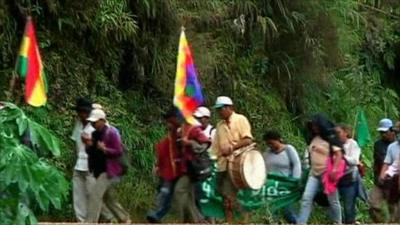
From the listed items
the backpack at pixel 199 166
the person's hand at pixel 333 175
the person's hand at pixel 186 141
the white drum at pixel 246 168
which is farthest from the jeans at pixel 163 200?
the person's hand at pixel 333 175

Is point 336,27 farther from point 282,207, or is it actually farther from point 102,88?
point 282,207

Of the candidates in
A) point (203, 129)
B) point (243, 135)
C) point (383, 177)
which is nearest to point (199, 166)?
point (203, 129)

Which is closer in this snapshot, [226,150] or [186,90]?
[226,150]

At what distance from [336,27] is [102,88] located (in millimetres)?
5613

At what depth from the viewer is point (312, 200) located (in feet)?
44.4

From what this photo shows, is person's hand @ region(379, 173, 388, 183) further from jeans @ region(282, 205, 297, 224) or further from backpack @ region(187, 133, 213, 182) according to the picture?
backpack @ region(187, 133, 213, 182)

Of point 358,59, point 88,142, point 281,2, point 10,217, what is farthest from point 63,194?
point 358,59

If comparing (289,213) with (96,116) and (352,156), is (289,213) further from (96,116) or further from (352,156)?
(96,116)

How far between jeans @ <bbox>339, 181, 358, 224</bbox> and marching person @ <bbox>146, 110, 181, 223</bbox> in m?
1.98

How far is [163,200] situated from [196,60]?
19.6 ft

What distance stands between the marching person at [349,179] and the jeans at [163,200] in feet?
6.48

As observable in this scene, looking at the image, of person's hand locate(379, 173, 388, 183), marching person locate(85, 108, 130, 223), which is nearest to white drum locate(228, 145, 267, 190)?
marching person locate(85, 108, 130, 223)

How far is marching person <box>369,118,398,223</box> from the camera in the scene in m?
14.1

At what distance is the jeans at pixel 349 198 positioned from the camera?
13523 millimetres
